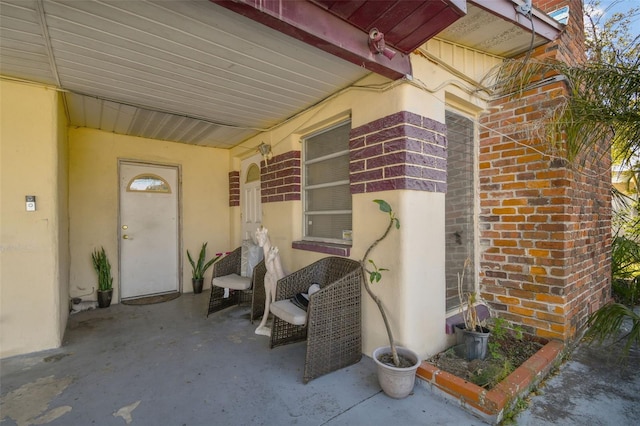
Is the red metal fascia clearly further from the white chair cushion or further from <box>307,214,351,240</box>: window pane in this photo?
the white chair cushion

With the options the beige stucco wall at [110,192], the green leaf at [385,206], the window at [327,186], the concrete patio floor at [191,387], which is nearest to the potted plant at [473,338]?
the concrete patio floor at [191,387]

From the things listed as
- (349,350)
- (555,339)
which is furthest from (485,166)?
(349,350)

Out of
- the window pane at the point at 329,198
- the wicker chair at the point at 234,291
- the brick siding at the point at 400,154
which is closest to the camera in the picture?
the brick siding at the point at 400,154

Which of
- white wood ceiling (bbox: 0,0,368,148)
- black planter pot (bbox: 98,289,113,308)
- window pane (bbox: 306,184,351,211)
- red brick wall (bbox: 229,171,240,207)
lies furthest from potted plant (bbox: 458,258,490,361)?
black planter pot (bbox: 98,289,113,308)

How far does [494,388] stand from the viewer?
203 cm

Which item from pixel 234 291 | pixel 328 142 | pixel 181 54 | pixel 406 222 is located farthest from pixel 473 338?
pixel 181 54

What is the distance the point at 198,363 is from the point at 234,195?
11.0 ft

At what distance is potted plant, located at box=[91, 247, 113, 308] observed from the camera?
432 cm

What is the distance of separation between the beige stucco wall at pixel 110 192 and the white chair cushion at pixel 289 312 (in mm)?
3025

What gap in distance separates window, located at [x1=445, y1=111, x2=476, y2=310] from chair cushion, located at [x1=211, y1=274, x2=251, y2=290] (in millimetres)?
2401

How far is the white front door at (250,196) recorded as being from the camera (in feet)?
16.1

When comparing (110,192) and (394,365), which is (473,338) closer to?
(394,365)

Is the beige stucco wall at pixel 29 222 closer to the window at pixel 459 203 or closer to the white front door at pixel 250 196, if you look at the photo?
the white front door at pixel 250 196

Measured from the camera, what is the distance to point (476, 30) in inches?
104
